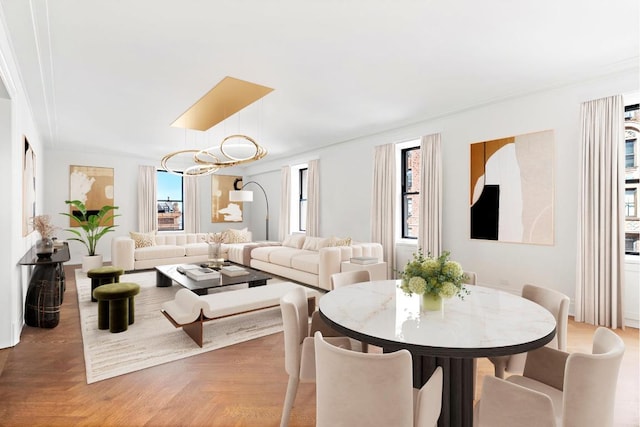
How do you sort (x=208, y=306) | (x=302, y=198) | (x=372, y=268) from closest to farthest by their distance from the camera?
(x=208, y=306) < (x=372, y=268) < (x=302, y=198)

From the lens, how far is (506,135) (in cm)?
452

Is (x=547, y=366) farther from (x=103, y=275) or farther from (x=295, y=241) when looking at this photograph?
(x=295, y=241)

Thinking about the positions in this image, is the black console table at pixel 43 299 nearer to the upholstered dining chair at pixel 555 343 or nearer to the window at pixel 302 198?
the upholstered dining chair at pixel 555 343

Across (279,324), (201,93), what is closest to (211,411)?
(279,324)

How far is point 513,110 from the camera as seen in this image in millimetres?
4445

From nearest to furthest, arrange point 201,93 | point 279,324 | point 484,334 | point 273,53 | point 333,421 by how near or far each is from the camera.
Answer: point 333,421
point 484,334
point 273,53
point 279,324
point 201,93

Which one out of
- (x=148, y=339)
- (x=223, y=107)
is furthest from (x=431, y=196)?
(x=148, y=339)

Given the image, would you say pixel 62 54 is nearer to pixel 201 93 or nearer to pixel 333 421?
Answer: pixel 201 93

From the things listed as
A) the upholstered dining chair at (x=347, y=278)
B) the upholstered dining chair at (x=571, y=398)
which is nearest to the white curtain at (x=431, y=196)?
the upholstered dining chair at (x=347, y=278)

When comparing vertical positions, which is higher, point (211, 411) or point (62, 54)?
point (62, 54)

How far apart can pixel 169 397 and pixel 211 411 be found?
1.21 ft

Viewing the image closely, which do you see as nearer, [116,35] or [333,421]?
[333,421]

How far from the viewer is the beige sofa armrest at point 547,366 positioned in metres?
1.71

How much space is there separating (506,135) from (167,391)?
4.72 m
